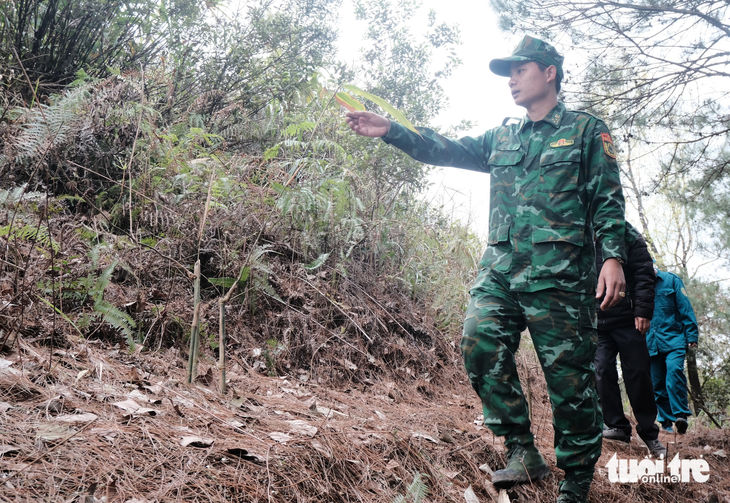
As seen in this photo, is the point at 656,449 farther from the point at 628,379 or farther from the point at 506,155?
the point at 506,155

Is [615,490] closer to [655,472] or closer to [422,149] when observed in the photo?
[655,472]

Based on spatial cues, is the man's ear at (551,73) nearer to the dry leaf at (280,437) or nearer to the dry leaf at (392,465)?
the dry leaf at (392,465)

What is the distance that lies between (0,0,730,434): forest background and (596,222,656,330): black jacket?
88 cm

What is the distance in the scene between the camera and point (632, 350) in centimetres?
387

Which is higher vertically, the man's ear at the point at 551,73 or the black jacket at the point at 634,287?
the man's ear at the point at 551,73

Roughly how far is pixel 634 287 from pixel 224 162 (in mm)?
3625

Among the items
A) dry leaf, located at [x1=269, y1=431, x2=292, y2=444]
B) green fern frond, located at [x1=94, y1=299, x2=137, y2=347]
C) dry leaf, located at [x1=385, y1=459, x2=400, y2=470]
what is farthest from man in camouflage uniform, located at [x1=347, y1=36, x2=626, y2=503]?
green fern frond, located at [x1=94, y1=299, x2=137, y2=347]

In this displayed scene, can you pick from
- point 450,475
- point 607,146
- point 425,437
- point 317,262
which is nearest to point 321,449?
point 450,475

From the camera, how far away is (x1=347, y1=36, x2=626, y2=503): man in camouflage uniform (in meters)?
2.37

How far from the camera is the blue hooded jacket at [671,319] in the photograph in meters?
4.71

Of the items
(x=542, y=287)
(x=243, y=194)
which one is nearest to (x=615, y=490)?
(x=542, y=287)

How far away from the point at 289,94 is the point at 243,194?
8.49ft

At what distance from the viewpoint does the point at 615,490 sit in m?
2.73

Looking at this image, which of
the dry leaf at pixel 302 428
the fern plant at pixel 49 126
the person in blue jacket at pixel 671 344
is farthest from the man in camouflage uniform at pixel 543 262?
the person in blue jacket at pixel 671 344
